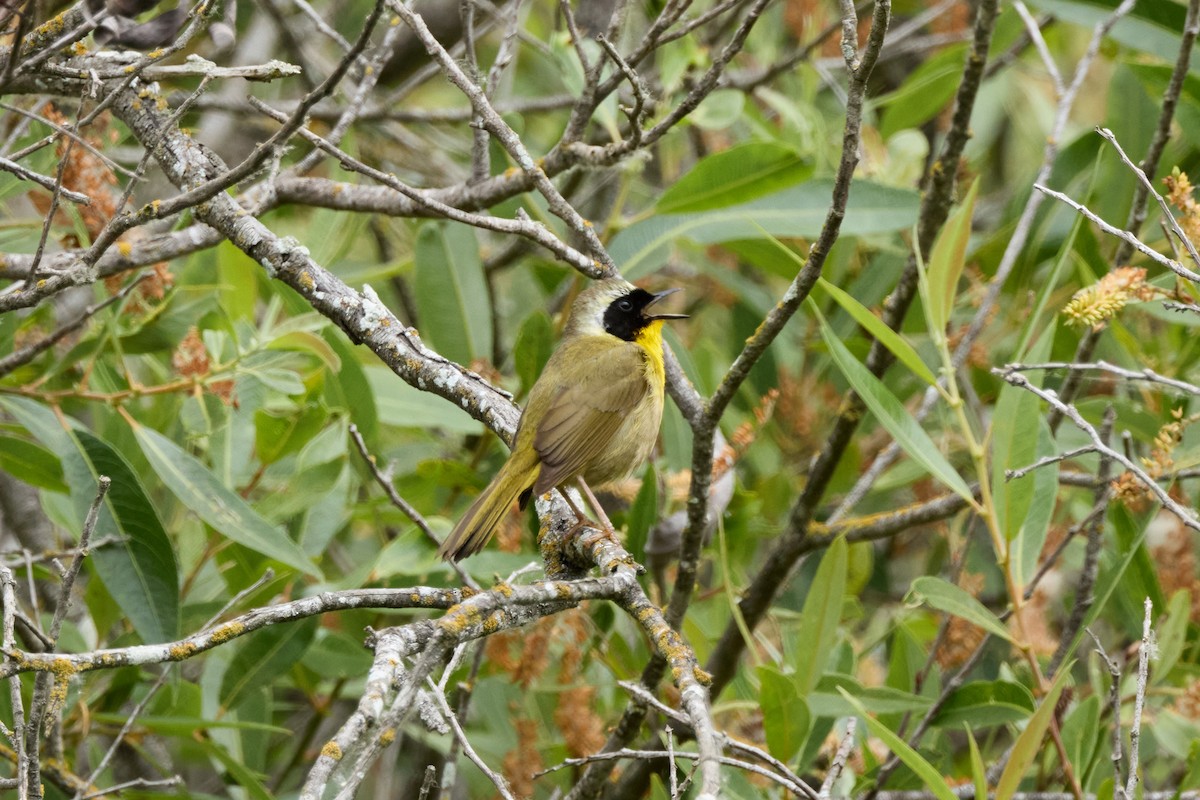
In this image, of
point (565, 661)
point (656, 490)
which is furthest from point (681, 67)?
point (565, 661)

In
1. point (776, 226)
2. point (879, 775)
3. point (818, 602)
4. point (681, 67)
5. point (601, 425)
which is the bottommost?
point (879, 775)

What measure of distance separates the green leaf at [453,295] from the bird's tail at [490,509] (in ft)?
2.95

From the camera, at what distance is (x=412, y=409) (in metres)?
4.31

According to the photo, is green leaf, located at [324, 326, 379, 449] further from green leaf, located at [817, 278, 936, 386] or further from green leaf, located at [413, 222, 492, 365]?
green leaf, located at [817, 278, 936, 386]

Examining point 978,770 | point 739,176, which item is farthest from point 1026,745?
point 739,176

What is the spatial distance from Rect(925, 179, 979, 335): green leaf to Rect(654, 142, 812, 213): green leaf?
0.98m

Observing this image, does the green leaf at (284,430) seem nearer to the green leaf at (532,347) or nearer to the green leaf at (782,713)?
the green leaf at (532,347)

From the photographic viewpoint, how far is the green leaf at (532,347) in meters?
4.22

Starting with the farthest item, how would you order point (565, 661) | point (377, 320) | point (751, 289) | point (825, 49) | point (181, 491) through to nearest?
point (825, 49) < point (751, 289) < point (565, 661) < point (181, 491) < point (377, 320)

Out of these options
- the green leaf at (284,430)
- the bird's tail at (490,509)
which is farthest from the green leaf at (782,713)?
the green leaf at (284,430)

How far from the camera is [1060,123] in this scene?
4102mm

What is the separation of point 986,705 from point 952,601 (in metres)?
0.44

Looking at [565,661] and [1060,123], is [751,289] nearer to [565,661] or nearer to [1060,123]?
[1060,123]

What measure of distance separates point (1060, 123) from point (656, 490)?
73.2 inches
